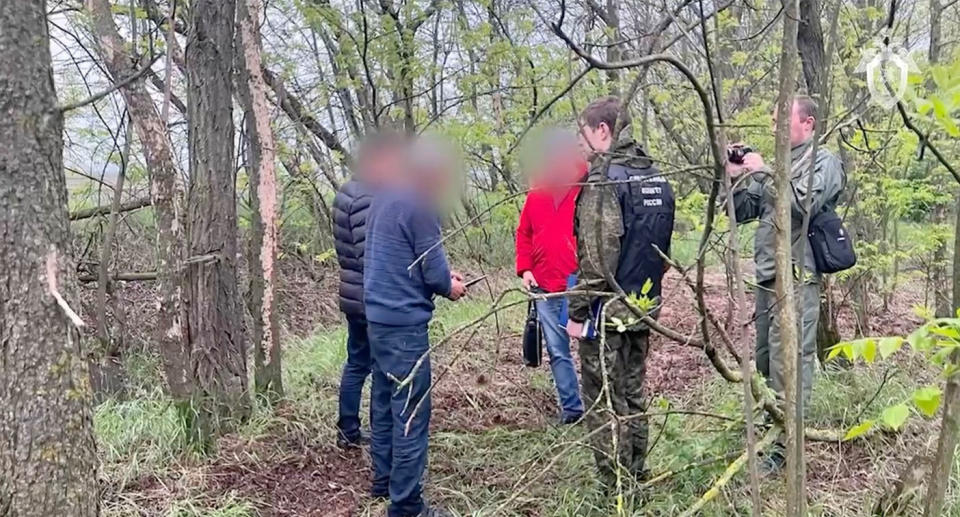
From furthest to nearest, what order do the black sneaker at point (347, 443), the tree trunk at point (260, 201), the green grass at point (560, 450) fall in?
the tree trunk at point (260, 201) < the black sneaker at point (347, 443) < the green grass at point (560, 450)

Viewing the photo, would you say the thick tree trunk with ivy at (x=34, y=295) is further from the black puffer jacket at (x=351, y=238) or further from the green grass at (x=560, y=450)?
the black puffer jacket at (x=351, y=238)

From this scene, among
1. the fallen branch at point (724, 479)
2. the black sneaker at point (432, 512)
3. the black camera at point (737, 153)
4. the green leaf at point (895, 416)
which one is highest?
the black camera at point (737, 153)

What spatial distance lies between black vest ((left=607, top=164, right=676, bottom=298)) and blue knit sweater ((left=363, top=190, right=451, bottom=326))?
840mm

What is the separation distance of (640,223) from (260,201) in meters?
2.60

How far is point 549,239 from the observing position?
4.64 metres

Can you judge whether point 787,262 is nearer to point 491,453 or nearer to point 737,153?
point 737,153

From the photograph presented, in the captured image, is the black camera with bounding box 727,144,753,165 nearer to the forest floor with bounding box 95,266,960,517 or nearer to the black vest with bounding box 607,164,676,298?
the black vest with bounding box 607,164,676,298

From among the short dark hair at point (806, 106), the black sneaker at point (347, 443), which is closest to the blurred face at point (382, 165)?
the black sneaker at point (347, 443)

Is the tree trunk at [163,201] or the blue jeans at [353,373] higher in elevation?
the tree trunk at [163,201]

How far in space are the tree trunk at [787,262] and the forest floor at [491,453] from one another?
764mm

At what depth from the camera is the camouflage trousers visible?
354 cm

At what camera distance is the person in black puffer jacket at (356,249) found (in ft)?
12.8

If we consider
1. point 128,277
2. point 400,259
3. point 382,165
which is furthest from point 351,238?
point 128,277

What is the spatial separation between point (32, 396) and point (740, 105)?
19.7 feet
